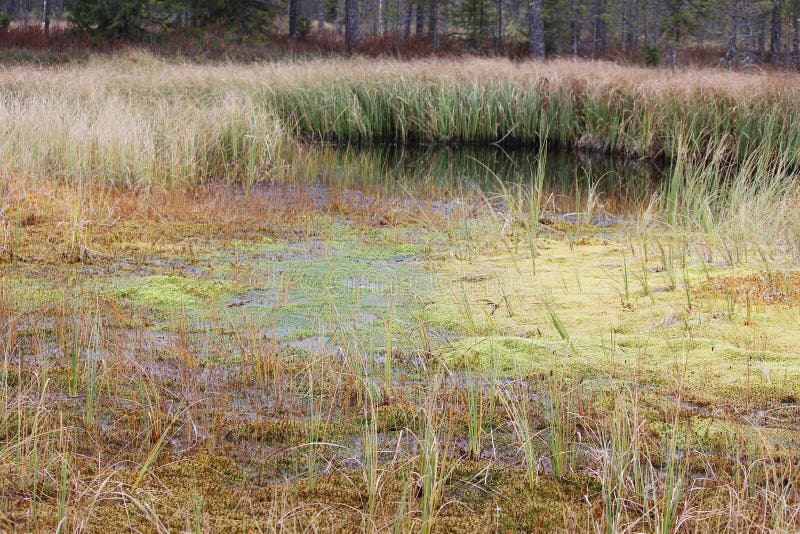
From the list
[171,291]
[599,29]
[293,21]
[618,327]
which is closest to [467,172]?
[171,291]

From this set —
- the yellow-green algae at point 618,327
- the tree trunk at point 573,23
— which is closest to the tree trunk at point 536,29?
the tree trunk at point 573,23

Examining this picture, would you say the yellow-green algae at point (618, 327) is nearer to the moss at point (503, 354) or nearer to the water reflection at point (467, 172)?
the moss at point (503, 354)

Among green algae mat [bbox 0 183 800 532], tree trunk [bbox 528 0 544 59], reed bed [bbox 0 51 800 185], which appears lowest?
green algae mat [bbox 0 183 800 532]

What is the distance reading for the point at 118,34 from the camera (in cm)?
2233

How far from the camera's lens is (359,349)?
3633 mm

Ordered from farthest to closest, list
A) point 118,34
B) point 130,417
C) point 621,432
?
point 118,34
point 130,417
point 621,432

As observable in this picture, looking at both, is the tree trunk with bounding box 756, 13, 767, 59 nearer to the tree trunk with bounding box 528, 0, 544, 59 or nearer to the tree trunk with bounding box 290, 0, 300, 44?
the tree trunk with bounding box 528, 0, 544, 59

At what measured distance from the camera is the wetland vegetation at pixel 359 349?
237 centimetres

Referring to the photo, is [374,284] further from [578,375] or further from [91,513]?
[91,513]

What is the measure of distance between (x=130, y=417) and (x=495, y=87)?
10218 mm

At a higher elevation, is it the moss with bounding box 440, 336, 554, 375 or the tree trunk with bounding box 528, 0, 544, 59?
the tree trunk with bounding box 528, 0, 544, 59

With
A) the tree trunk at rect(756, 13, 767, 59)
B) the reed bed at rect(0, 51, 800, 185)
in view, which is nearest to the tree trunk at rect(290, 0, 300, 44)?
the reed bed at rect(0, 51, 800, 185)

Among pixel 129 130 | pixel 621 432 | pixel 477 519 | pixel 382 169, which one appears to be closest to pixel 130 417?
pixel 477 519

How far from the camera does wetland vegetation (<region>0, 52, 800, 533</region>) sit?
237 cm
